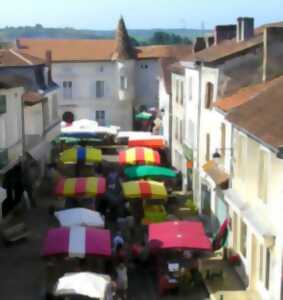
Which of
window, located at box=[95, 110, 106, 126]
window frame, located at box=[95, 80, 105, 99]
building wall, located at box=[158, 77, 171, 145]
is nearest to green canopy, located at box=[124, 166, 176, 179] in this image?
building wall, located at box=[158, 77, 171, 145]

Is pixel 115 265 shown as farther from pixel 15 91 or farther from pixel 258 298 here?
pixel 15 91

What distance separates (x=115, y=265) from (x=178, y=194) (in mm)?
13423

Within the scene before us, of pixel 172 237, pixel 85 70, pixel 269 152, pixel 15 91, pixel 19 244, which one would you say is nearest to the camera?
pixel 269 152

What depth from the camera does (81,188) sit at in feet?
93.8

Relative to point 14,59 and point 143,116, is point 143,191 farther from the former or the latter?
point 143,116

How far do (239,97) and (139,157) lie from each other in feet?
39.1

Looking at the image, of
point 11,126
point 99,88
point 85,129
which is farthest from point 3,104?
point 99,88

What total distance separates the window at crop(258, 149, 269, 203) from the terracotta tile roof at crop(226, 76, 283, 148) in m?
0.78

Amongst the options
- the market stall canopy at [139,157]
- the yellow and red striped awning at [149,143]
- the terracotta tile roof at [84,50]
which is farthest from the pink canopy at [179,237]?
the terracotta tile roof at [84,50]

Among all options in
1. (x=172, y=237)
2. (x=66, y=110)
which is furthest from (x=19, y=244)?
(x=66, y=110)

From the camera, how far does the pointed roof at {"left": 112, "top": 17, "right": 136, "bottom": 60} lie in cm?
6212

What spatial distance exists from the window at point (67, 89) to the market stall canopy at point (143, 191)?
34.1m

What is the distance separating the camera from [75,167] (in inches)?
1585

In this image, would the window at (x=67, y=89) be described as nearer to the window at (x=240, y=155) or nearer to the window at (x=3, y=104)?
the window at (x=3, y=104)
